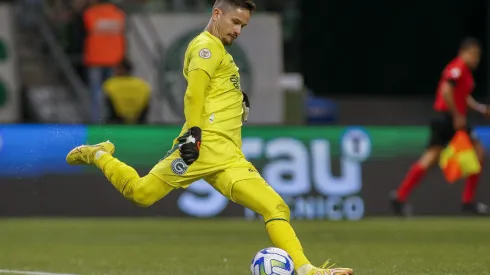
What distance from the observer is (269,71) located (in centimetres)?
2462

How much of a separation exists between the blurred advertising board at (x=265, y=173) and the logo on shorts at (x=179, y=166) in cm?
828

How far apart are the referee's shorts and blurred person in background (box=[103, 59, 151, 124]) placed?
14.8 ft

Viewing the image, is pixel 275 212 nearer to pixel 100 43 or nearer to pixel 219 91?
pixel 219 91

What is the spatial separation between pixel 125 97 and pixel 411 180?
4701 millimetres

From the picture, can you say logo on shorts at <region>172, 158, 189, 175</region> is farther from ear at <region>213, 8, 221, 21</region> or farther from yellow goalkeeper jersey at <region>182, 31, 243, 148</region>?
ear at <region>213, 8, 221, 21</region>

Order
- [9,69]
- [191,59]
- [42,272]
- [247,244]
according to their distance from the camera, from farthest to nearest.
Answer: [9,69] < [247,244] < [42,272] < [191,59]

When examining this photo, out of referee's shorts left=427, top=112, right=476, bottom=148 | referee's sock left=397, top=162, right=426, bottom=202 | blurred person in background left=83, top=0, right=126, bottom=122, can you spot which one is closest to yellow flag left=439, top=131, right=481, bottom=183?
referee's shorts left=427, top=112, right=476, bottom=148

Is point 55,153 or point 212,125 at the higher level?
point 212,125

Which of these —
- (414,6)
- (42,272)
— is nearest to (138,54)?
(414,6)

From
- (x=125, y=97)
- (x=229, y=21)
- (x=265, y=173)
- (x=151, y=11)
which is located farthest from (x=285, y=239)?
(x=151, y=11)

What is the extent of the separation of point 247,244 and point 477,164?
192 inches

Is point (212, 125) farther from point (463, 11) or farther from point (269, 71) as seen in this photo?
point (463, 11)

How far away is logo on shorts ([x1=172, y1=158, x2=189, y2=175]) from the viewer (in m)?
10.7

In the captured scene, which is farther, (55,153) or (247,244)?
(55,153)
